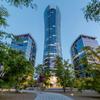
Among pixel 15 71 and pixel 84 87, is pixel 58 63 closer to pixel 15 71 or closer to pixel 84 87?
pixel 84 87

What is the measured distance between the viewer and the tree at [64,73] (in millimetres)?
56141

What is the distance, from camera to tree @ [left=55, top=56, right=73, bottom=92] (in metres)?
56.1

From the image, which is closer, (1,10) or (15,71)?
(1,10)

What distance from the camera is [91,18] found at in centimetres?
528

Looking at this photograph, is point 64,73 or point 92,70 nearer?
point 92,70

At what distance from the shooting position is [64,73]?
5712 centimetres

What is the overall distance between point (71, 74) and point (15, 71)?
98.9 feet

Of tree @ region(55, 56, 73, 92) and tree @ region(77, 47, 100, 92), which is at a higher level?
tree @ region(55, 56, 73, 92)

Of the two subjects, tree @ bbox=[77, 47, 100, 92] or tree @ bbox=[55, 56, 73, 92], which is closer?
tree @ bbox=[77, 47, 100, 92]

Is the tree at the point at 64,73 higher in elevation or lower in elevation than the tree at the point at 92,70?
higher

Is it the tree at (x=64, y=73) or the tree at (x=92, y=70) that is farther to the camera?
the tree at (x=64, y=73)

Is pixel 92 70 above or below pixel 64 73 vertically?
below

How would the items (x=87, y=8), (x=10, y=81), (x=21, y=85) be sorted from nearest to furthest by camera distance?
(x=87, y=8), (x=10, y=81), (x=21, y=85)

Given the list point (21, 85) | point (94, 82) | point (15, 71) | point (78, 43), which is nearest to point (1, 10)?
point (15, 71)
